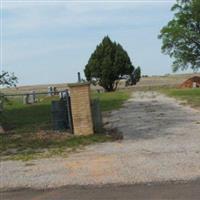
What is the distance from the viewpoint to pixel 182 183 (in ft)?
28.8

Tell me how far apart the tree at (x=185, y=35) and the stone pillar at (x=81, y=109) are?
51.6m

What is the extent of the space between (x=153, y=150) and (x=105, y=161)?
150 cm

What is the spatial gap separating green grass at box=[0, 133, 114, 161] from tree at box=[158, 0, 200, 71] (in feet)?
170

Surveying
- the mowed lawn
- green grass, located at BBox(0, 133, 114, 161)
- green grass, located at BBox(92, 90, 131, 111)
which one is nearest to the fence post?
the mowed lawn

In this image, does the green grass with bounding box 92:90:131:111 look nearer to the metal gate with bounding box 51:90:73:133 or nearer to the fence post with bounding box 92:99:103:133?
the metal gate with bounding box 51:90:73:133

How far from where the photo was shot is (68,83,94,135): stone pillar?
1603 cm

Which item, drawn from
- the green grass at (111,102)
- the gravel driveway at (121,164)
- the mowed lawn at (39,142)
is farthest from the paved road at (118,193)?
the green grass at (111,102)

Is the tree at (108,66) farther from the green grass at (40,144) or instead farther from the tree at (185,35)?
the green grass at (40,144)

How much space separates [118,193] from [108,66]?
191 ft

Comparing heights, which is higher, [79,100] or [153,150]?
[79,100]

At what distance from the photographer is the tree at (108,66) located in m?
66.6

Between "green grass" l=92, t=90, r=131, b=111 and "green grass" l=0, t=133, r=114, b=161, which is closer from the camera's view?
A: "green grass" l=0, t=133, r=114, b=161

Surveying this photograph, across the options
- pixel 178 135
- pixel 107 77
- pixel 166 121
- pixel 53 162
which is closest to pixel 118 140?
pixel 178 135

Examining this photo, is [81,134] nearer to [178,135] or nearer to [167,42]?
[178,135]
